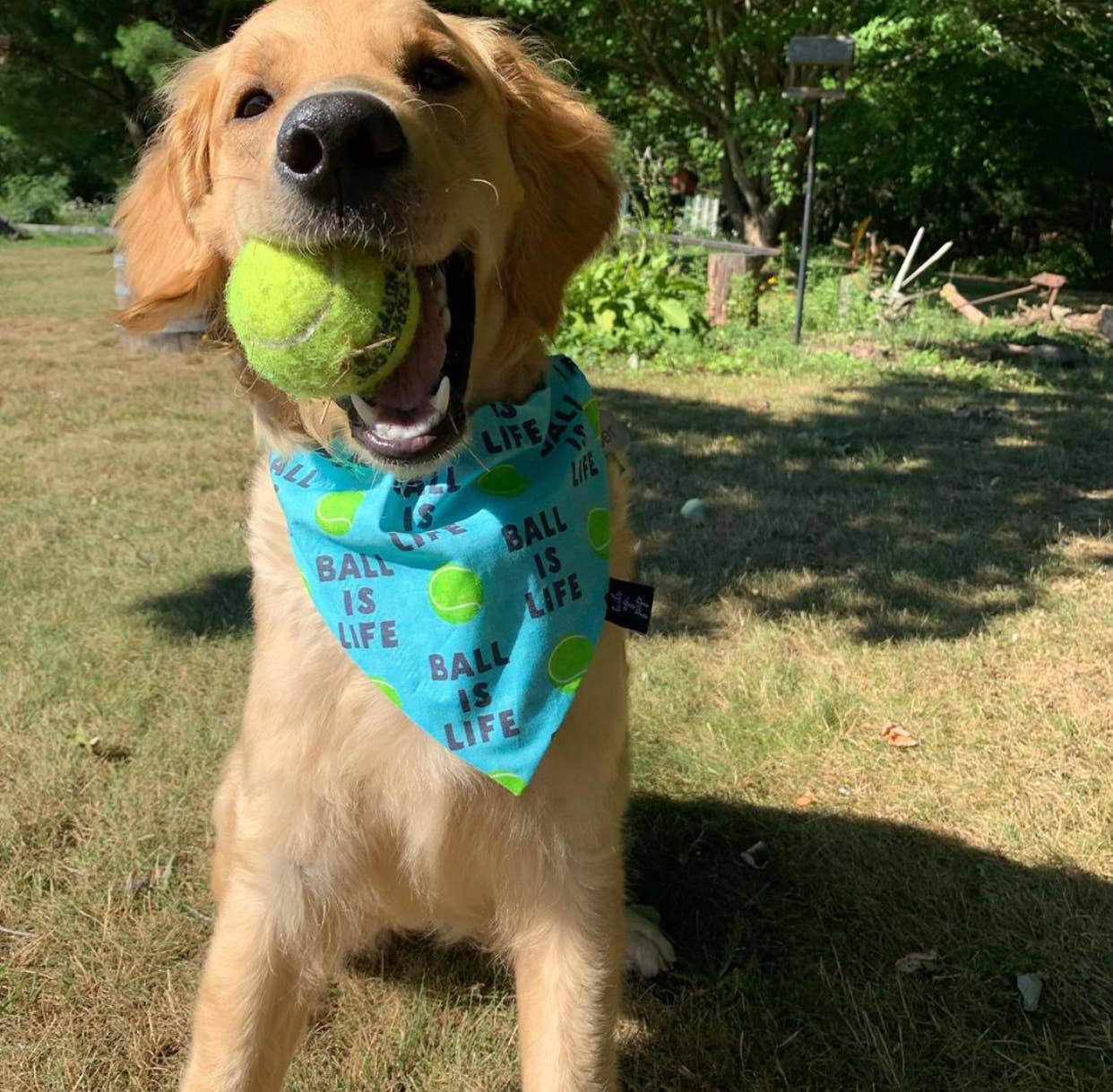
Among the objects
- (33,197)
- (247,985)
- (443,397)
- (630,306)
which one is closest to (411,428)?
(443,397)

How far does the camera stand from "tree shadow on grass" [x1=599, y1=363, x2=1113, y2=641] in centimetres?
474

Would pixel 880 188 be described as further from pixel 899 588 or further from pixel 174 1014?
pixel 174 1014

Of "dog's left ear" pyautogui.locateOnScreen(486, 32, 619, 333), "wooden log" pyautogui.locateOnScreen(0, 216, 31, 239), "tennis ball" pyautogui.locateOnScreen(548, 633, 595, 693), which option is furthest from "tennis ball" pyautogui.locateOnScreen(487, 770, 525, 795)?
"wooden log" pyautogui.locateOnScreen(0, 216, 31, 239)

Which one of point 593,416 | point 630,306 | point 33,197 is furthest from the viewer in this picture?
point 33,197

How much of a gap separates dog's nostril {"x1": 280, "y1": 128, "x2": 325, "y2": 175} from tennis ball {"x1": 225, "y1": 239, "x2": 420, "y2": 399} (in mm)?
141

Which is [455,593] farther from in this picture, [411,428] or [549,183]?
[549,183]

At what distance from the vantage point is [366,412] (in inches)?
75.9

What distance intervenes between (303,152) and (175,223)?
707 millimetres

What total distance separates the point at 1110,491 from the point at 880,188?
23198 mm

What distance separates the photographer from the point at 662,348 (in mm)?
10578

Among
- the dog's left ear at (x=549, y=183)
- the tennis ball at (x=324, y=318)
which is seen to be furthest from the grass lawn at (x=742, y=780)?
the dog's left ear at (x=549, y=183)

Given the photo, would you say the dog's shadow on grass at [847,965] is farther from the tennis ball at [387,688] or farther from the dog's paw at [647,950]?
the tennis ball at [387,688]

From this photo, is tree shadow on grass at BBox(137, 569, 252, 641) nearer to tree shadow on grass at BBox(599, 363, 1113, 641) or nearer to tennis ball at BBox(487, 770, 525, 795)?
tree shadow on grass at BBox(599, 363, 1113, 641)

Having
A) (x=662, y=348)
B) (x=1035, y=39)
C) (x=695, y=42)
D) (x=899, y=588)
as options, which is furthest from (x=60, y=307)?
(x=1035, y=39)
